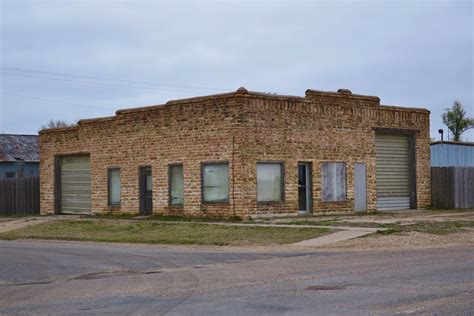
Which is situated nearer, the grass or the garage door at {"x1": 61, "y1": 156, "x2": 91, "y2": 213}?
the grass

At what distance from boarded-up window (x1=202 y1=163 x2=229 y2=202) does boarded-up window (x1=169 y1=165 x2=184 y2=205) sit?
139 centimetres

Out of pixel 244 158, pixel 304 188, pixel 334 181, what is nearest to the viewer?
pixel 244 158

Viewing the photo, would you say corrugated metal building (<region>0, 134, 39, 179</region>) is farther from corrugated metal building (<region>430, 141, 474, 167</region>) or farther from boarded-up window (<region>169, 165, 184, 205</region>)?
corrugated metal building (<region>430, 141, 474, 167</region>)

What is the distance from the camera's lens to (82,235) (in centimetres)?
2612

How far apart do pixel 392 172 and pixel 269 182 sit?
25.3 ft

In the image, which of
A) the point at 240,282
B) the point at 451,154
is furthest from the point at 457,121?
the point at 240,282

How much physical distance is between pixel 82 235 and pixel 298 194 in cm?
884

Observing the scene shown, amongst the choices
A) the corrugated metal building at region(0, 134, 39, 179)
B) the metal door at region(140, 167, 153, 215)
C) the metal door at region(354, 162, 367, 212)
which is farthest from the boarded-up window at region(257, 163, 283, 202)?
the corrugated metal building at region(0, 134, 39, 179)

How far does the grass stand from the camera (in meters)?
22.2

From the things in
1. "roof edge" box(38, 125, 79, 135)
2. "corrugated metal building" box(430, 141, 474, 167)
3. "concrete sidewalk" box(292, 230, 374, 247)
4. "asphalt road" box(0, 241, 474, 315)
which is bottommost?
"asphalt road" box(0, 241, 474, 315)

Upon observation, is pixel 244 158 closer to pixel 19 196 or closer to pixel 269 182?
pixel 269 182

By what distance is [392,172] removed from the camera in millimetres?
34281

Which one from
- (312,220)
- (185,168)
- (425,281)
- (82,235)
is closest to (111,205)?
(185,168)

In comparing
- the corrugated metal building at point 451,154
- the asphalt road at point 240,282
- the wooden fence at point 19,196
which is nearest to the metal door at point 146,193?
the wooden fence at point 19,196
